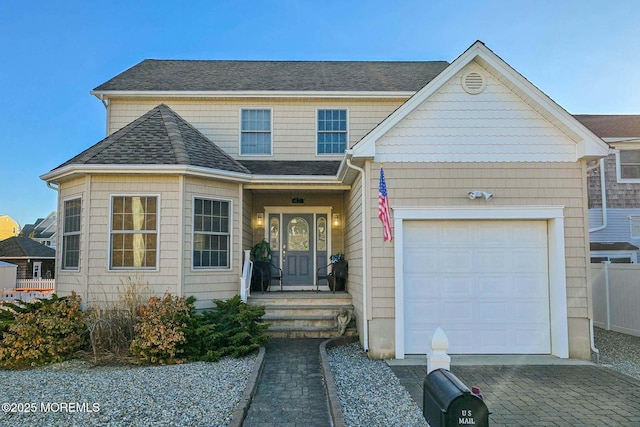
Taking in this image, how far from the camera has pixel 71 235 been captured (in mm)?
9422

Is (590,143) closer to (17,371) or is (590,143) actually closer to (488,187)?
(488,187)

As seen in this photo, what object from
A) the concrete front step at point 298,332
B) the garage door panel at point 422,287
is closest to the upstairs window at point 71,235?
the concrete front step at point 298,332

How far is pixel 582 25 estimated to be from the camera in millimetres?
12375

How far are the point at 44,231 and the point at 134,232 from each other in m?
41.8

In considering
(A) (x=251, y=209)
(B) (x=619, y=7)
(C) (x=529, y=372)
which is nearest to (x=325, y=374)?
(C) (x=529, y=372)

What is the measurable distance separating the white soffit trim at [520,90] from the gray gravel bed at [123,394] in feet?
13.8

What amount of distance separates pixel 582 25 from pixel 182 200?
1147cm

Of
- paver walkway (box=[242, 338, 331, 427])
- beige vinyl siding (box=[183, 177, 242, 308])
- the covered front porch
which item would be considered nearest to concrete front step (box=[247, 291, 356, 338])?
beige vinyl siding (box=[183, 177, 242, 308])

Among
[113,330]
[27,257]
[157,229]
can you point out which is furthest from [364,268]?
[27,257]

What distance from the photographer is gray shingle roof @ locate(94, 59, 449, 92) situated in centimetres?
1219

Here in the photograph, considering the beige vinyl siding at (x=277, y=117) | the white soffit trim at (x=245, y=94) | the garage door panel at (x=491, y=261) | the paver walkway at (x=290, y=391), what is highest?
the white soffit trim at (x=245, y=94)

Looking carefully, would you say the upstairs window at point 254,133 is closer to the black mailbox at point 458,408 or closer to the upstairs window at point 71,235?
the upstairs window at point 71,235

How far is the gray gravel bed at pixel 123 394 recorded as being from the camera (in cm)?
478

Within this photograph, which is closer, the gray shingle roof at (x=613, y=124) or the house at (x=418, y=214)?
the house at (x=418, y=214)
